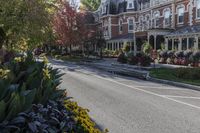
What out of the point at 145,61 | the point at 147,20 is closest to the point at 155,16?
the point at 147,20

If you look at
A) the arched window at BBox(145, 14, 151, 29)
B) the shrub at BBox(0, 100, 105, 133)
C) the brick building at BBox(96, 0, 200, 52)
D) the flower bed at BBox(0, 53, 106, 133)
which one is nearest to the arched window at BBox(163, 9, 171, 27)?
the brick building at BBox(96, 0, 200, 52)

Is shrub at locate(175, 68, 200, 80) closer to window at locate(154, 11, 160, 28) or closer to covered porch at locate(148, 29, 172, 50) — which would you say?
covered porch at locate(148, 29, 172, 50)

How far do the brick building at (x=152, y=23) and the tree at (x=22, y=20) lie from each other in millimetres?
23072

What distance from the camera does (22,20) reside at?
17703 millimetres

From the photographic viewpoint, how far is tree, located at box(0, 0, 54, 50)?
56.2 feet

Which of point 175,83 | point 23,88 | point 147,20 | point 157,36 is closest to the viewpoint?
point 23,88

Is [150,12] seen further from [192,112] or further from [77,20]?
[192,112]

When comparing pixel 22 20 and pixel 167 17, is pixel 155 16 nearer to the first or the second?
pixel 167 17

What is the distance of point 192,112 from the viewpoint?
35.3 ft

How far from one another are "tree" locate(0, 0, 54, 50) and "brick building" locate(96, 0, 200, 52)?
75.7 ft

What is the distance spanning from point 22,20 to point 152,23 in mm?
36220

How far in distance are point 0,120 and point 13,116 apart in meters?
0.15

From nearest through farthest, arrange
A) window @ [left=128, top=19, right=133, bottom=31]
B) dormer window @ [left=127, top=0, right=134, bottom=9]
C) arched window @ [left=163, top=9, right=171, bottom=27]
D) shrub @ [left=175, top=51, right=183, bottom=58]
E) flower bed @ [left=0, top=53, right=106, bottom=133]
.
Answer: flower bed @ [left=0, top=53, right=106, bottom=133]
shrub @ [left=175, top=51, right=183, bottom=58]
arched window @ [left=163, top=9, right=171, bottom=27]
dormer window @ [left=127, top=0, right=134, bottom=9]
window @ [left=128, top=19, right=133, bottom=31]

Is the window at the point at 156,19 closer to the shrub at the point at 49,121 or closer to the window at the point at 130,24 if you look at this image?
the window at the point at 130,24
